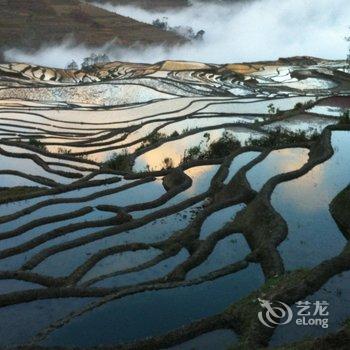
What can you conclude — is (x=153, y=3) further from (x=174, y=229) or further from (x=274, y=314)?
(x=274, y=314)

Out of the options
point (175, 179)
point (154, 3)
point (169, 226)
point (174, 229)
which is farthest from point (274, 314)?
point (154, 3)

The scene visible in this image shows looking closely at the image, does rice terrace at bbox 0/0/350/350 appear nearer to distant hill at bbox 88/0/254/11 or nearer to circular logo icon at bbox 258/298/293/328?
circular logo icon at bbox 258/298/293/328

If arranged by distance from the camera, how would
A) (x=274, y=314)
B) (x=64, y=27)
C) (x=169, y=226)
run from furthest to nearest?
1. (x=64, y=27)
2. (x=169, y=226)
3. (x=274, y=314)

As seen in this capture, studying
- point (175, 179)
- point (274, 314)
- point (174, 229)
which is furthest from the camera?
point (175, 179)


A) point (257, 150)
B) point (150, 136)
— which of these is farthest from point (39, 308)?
point (150, 136)

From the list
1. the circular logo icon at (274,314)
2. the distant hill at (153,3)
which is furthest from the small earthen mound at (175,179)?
the distant hill at (153,3)

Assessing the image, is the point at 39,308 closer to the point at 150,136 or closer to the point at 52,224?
the point at 52,224
